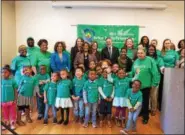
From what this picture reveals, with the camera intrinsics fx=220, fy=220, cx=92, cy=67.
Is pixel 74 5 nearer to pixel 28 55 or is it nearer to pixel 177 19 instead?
pixel 28 55

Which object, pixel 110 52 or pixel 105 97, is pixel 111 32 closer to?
pixel 110 52

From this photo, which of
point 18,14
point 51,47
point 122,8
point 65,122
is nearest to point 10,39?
point 18,14

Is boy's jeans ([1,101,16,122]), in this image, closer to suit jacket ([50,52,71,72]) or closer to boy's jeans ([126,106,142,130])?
suit jacket ([50,52,71,72])

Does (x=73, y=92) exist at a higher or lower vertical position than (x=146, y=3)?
lower

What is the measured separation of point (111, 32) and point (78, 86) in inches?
24.2

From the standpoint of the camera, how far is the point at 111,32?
0.91 meters

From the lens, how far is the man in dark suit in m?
0.91

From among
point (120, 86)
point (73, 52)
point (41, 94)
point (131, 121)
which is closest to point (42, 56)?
point (73, 52)

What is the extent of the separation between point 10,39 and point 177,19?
2.07ft

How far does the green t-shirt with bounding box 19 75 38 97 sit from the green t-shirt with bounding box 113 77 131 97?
47 cm

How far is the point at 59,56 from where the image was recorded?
3.50ft

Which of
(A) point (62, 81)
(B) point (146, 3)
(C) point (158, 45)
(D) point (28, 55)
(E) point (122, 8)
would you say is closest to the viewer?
(C) point (158, 45)

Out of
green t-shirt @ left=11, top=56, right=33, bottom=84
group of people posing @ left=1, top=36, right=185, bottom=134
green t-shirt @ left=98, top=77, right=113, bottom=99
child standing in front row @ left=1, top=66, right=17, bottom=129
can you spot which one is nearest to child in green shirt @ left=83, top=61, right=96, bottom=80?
group of people posing @ left=1, top=36, right=185, bottom=134

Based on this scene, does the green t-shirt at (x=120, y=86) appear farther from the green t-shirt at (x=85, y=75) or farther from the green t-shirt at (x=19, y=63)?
the green t-shirt at (x=19, y=63)
